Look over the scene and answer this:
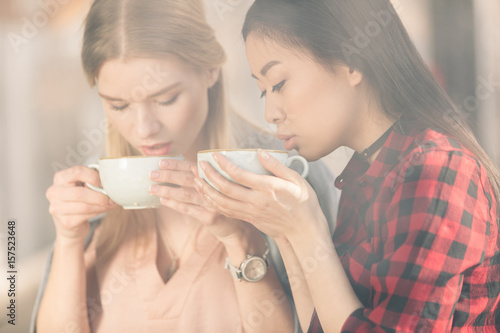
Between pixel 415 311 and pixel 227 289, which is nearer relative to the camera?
pixel 415 311

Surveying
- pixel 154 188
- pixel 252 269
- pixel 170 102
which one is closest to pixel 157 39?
pixel 170 102

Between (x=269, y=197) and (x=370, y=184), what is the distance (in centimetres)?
12

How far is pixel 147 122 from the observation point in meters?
0.59

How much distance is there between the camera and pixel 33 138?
2.08 feet

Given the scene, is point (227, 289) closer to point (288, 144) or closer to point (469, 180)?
point (288, 144)

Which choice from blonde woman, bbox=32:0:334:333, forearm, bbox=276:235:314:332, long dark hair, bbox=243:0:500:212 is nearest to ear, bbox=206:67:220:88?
blonde woman, bbox=32:0:334:333

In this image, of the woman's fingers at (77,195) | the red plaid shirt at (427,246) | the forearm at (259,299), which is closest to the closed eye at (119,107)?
the woman's fingers at (77,195)

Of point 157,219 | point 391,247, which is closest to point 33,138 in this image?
point 157,219

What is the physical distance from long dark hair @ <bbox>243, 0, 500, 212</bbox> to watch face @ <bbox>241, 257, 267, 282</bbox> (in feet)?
0.76

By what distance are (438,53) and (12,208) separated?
572 millimetres

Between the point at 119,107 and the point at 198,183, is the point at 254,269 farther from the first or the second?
the point at 119,107

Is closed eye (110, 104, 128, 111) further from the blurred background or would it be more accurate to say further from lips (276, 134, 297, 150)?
lips (276, 134, 297, 150)

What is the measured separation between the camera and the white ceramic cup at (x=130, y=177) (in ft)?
1.75

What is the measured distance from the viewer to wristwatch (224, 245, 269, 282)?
584mm
